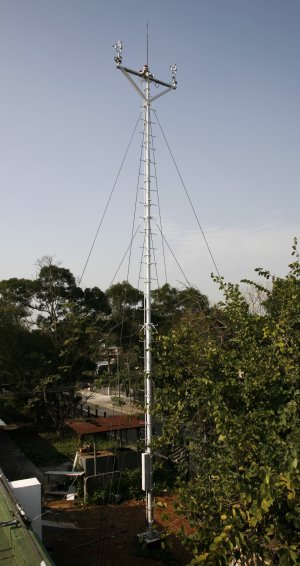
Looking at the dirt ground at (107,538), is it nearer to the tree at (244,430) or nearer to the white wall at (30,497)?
the white wall at (30,497)

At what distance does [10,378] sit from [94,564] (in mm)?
14041

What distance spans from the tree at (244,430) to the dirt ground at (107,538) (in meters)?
3.05

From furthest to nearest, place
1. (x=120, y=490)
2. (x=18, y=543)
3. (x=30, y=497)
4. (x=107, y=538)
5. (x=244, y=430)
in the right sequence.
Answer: (x=120, y=490)
(x=107, y=538)
(x=30, y=497)
(x=18, y=543)
(x=244, y=430)

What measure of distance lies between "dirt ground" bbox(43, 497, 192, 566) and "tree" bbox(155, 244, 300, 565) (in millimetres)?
3050

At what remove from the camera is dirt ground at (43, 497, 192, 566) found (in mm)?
8945

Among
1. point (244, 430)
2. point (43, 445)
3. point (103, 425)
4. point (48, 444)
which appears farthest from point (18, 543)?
point (48, 444)

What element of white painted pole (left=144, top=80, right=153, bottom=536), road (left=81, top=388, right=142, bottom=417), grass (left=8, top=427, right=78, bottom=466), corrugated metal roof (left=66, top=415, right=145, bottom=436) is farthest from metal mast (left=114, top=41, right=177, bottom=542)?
road (left=81, top=388, right=142, bottom=417)

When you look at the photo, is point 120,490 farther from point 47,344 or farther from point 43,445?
point 47,344

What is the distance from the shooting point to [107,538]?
388 inches

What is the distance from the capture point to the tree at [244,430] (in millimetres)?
4270

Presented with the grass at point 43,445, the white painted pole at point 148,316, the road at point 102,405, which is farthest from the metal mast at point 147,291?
the road at point 102,405

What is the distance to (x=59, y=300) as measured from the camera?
83.9 feet

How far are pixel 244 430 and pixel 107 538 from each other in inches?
265

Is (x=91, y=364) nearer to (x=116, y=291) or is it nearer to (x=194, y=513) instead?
(x=116, y=291)
